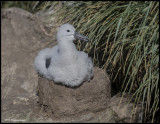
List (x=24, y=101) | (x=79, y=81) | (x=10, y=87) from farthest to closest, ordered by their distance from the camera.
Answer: (x=10, y=87)
(x=24, y=101)
(x=79, y=81)

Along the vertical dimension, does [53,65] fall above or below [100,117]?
above

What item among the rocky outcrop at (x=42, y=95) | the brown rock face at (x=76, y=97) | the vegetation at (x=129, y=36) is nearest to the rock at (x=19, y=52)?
the rocky outcrop at (x=42, y=95)

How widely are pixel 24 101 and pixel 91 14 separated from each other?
4.86 ft

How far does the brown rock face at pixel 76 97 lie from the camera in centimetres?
336

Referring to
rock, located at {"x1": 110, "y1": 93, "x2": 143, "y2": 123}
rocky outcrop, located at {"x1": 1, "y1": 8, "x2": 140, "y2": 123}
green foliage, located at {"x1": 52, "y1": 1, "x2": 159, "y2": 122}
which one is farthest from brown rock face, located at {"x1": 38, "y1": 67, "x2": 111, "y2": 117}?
green foliage, located at {"x1": 52, "y1": 1, "x2": 159, "y2": 122}

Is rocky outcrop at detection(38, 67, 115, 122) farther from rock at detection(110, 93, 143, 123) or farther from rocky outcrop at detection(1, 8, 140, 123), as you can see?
rock at detection(110, 93, 143, 123)

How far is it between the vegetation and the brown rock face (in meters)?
0.29

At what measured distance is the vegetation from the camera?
3.37 metres

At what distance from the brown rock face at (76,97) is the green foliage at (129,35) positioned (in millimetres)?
280

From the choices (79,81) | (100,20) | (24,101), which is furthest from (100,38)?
(24,101)

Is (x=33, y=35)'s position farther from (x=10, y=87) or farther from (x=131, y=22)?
(x=131, y=22)

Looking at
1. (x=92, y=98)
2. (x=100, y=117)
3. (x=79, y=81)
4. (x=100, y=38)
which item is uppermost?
(x=100, y=38)

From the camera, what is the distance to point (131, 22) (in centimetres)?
353

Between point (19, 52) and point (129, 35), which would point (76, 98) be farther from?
point (19, 52)
